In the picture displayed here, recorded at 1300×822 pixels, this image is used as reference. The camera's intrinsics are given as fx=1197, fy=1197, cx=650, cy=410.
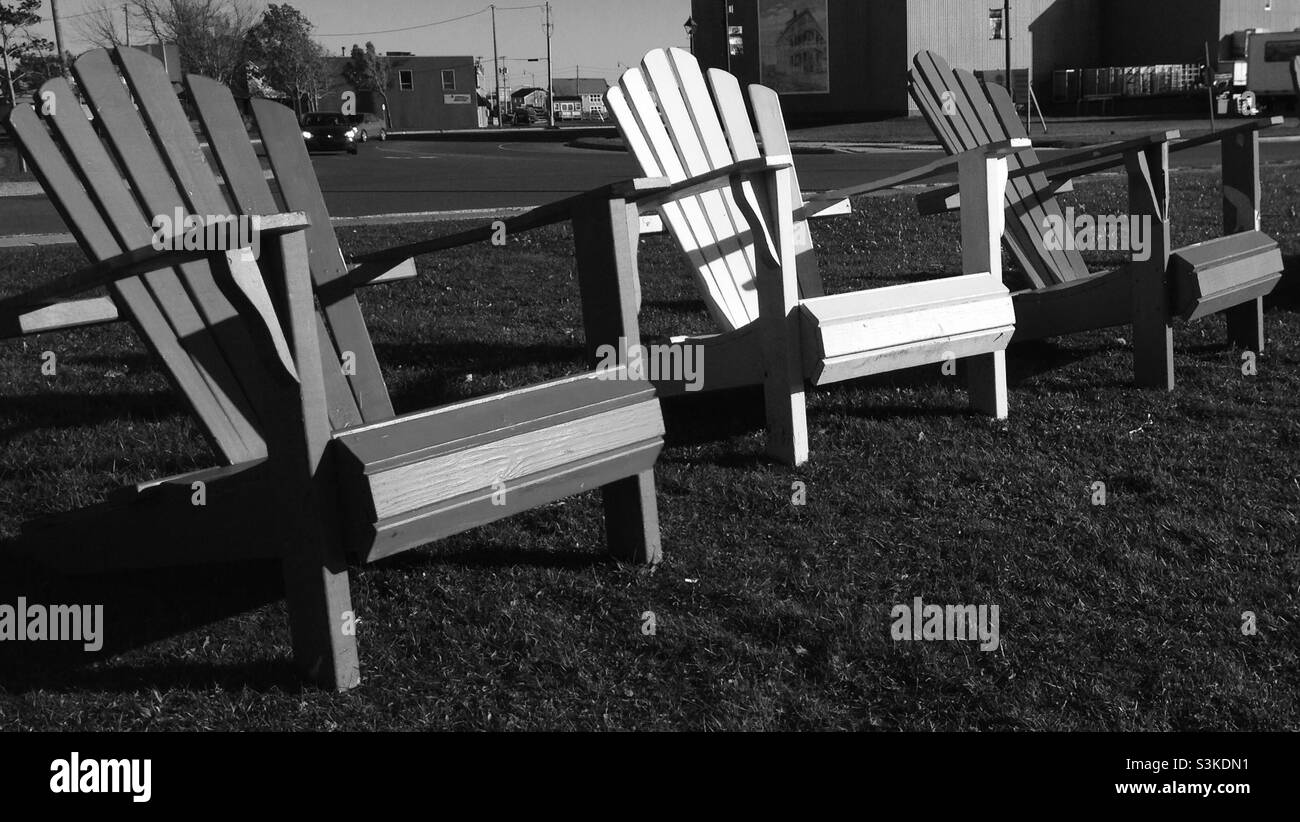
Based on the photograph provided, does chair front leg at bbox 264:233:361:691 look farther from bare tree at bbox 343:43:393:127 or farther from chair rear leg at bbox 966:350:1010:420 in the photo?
bare tree at bbox 343:43:393:127

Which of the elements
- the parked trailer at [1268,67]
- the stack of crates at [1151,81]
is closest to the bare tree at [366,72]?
the stack of crates at [1151,81]

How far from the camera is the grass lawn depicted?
245 cm

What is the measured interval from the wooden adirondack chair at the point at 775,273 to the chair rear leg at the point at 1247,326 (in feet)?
4.77

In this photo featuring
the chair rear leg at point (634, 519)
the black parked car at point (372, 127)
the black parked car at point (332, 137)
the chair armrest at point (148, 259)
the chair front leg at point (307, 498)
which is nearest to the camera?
the chair armrest at point (148, 259)

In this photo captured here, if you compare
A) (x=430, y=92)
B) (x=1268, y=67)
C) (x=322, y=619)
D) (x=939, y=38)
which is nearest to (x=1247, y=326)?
(x=322, y=619)

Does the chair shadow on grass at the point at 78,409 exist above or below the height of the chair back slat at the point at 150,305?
below

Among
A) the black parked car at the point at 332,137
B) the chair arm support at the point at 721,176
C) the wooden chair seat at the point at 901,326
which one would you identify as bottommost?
the wooden chair seat at the point at 901,326

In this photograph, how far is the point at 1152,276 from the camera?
4613mm

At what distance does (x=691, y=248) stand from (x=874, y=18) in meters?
35.6

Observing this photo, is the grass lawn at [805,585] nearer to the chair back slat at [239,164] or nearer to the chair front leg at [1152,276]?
the chair front leg at [1152,276]

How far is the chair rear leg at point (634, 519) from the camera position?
10.2 feet

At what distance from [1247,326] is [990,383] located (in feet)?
5.28

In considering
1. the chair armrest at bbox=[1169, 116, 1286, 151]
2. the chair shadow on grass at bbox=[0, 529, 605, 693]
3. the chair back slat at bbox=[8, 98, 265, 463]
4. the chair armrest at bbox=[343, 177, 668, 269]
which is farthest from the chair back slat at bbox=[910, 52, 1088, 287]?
the chair back slat at bbox=[8, 98, 265, 463]

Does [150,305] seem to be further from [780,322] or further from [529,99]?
[529,99]
